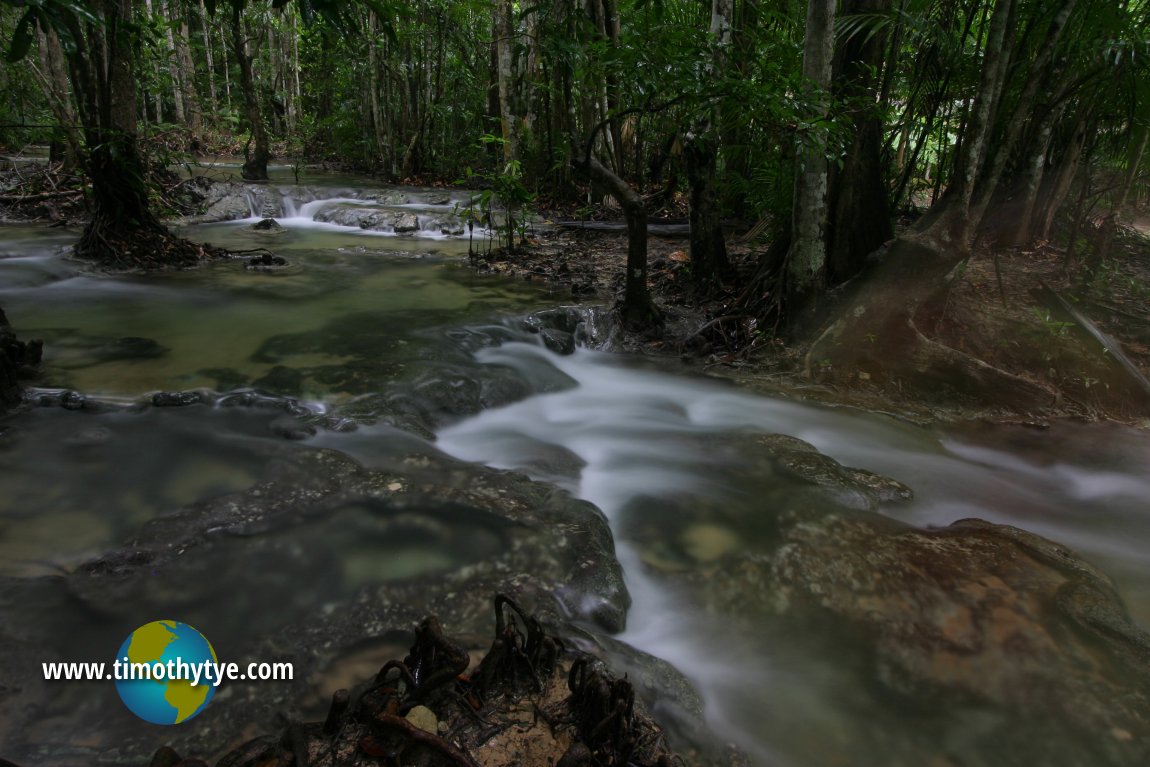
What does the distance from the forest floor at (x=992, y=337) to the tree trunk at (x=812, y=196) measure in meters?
0.47

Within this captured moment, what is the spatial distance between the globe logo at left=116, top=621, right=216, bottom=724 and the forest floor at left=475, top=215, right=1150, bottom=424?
4.24 m

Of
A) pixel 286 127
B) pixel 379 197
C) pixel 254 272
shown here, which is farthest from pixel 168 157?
pixel 286 127

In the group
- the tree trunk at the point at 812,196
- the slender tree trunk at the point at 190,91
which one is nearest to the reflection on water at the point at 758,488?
the tree trunk at the point at 812,196

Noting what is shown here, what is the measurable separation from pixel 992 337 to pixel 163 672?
241 inches

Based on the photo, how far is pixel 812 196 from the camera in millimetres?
5320

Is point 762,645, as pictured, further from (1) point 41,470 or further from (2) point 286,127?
(2) point 286,127

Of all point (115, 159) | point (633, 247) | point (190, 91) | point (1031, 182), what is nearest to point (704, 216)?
point (633, 247)

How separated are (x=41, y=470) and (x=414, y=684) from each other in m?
2.64

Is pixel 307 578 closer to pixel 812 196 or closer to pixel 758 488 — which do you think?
pixel 758 488

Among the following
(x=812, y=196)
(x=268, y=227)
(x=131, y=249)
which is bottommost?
(x=131, y=249)

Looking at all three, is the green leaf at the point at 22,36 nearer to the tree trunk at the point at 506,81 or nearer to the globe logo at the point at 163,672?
the globe logo at the point at 163,672

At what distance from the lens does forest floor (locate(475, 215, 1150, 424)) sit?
16.6 feet

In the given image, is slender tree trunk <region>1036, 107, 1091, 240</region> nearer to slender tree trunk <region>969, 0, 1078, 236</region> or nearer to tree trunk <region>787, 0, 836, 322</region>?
slender tree trunk <region>969, 0, 1078, 236</region>

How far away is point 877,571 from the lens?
10.0 feet
